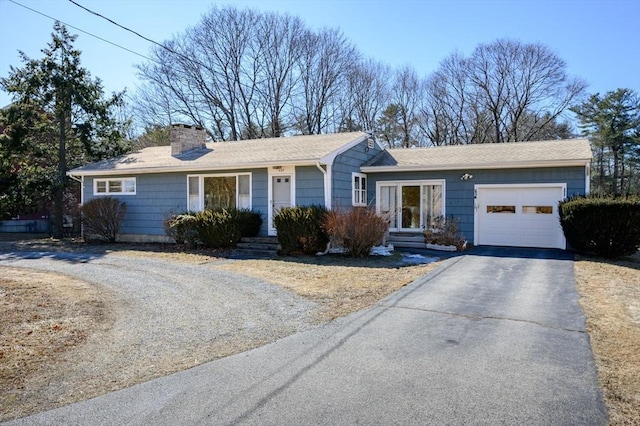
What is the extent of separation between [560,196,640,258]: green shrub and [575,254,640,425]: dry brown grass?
4.13ft

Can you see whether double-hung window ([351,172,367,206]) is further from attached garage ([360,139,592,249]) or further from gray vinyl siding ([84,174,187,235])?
gray vinyl siding ([84,174,187,235])

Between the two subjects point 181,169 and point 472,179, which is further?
point 181,169

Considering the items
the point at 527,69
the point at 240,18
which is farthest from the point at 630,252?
the point at 240,18

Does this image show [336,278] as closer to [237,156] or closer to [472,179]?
[472,179]

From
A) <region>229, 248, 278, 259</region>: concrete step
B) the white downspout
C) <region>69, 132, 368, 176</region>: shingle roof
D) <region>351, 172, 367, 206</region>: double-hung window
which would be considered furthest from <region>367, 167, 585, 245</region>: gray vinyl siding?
<region>229, 248, 278, 259</region>: concrete step

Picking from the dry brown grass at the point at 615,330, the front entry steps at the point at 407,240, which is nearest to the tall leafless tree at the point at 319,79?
the front entry steps at the point at 407,240

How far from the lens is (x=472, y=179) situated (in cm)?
1376

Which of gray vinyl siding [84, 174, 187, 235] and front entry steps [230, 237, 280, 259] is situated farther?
gray vinyl siding [84, 174, 187, 235]

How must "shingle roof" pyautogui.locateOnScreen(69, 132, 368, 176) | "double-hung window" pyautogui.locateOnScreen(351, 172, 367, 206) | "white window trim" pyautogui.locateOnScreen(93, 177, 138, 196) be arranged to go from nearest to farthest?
"shingle roof" pyautogui.locateOnScreen(69, 132, 368, 176) → "double-hung window" pyautogui.locateOnScreen(351, 172, 367, 206) → "white window trim" pyautogui.locateOnScreen(93, 177, 138, 196)

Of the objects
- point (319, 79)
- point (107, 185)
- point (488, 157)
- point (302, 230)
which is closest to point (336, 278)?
point (302, 230)

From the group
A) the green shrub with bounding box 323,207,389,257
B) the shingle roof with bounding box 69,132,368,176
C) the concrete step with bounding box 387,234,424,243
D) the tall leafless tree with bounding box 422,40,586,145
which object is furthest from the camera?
the tall leafless tree with bounding box 422,40,586,145

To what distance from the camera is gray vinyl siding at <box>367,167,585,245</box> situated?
1251 centimetres

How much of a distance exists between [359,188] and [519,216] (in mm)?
5029

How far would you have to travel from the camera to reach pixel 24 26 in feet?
34.5
